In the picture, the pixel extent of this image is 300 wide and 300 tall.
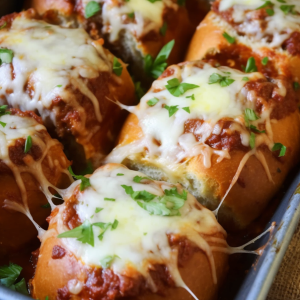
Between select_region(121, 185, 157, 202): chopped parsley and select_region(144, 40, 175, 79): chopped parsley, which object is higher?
select_region(144, 40, 175, 79): chopped parsley

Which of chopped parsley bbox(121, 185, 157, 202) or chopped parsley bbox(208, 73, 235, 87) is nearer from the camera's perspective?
chopped parsley bbox(121, 185, 157, 202)

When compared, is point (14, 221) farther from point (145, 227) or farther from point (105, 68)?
point (105, 68)

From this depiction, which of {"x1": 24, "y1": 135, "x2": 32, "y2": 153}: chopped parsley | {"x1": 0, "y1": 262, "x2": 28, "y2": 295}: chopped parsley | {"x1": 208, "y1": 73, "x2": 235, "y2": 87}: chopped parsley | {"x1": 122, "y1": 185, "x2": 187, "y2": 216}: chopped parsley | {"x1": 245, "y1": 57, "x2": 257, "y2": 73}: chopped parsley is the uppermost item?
{"x1": 208, "y1": 73, "x2": 235, "y2": 87}: chopped parsley

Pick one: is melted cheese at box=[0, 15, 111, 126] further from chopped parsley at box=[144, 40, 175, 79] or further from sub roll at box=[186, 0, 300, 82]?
sub roll at box=[186, 0, 300, 82]

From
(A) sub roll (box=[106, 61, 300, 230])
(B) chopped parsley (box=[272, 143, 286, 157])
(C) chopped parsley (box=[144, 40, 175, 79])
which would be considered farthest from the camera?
(C) chopped parsley (box=[144, 40, 175, 79])

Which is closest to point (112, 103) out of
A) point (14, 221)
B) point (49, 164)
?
point (49, 164)

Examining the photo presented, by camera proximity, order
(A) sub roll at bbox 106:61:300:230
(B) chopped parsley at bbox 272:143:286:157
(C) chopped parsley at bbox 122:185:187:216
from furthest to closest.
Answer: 1. (B) chopped parsley at bbox 272:143:286:157
2. (A) sub roll at bbox 106:61:300:230
3. (C) chopped parsley at bbox 122:185:187:216

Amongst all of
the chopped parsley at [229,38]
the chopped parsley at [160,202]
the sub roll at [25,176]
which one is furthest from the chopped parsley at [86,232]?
the chopped parsley at [229,38]

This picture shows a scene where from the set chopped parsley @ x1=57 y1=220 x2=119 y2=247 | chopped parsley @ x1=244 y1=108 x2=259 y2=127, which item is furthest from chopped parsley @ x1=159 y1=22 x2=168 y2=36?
chopped parsley @ x1=57 y1=220 x2=119 y2=247
